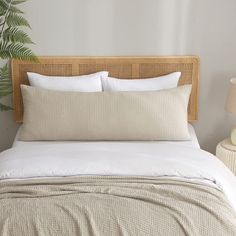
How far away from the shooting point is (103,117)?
3176mm

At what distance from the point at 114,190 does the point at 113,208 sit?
0.51ft

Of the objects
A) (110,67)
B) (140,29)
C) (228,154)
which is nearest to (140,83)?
(110,67)

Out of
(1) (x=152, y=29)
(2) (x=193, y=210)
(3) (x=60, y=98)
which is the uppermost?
(1) (x=152, y=29)

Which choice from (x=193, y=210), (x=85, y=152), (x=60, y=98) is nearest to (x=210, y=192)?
(x=193, y=210)

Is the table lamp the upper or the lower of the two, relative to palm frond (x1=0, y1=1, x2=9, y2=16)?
lower

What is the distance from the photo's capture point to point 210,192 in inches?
92.5

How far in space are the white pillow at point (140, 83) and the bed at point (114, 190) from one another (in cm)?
44

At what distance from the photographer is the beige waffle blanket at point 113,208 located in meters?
2.10

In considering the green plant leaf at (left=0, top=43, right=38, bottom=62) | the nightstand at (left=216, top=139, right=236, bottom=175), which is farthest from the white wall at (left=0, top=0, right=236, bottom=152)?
the nightstand at (left=216, top=139, right=236, bottom=175)

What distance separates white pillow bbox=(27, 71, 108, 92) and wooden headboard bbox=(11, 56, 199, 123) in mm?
118

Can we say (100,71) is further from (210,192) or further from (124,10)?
(210,192)

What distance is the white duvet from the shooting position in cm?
255

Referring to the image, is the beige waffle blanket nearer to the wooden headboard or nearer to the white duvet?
the white duvet

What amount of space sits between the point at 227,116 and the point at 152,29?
0.88 metres
